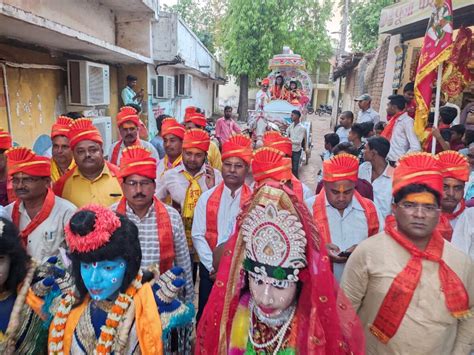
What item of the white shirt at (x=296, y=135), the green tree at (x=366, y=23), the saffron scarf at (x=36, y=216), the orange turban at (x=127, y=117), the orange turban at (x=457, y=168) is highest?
the green tree at (x=366, y=23)

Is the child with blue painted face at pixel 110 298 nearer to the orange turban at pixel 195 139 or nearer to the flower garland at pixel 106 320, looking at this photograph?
the flower garland at pixel 106 320

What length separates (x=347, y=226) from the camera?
9.62 feet

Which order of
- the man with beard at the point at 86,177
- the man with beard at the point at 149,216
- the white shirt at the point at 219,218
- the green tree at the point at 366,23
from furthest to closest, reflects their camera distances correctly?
the green tree at the point at 366,23 → the man with beard at the point at 86,177 → the white shirt at the point at 219,218 → the man with beard at the point at 149,216

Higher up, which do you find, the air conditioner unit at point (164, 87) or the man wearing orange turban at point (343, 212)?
the air conditioner unit at point (164, 87)

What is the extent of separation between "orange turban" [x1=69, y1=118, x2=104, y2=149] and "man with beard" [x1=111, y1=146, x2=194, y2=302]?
0.83 metres

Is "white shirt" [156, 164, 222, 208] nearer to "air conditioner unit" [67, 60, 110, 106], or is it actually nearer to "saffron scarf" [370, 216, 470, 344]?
"saffron scarf" [370, 216, 470, 344]

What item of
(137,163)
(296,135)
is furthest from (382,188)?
(296,135)

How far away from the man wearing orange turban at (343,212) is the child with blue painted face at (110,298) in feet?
4.61

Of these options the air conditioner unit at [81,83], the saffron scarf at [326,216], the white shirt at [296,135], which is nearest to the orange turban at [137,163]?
the saffron scarf at [326,216]

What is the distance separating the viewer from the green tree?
64.3 feet

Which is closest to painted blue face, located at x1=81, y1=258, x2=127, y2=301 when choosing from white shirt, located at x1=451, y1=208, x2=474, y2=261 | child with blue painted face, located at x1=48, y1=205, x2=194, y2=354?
child with blue painted face, located at x1=48, y1=205, x2=194, y2=354

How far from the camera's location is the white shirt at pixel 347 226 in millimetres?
2910

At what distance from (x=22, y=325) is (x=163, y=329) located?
810mm

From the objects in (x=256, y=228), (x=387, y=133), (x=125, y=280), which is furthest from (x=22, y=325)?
(x=387, y=133)
